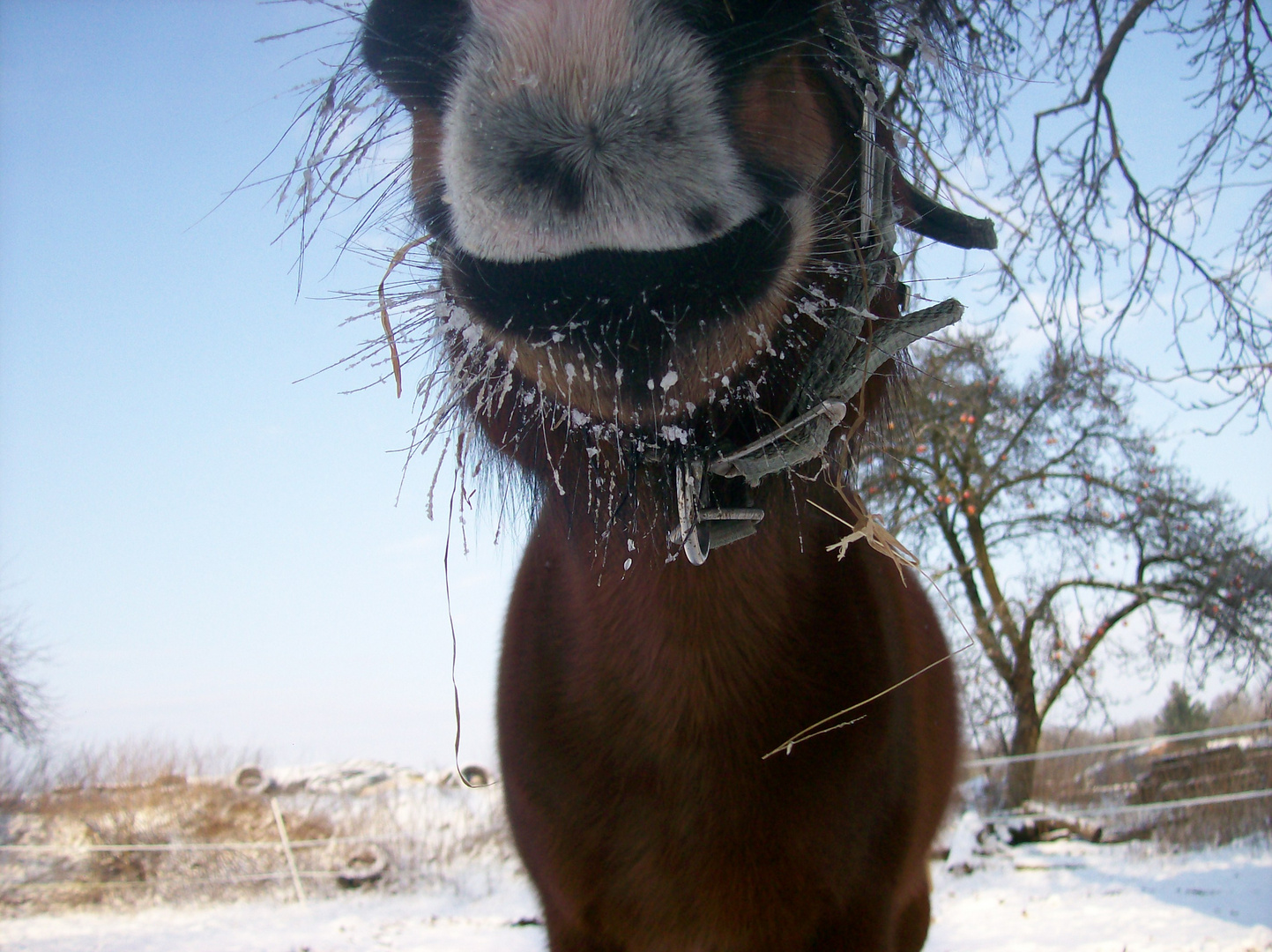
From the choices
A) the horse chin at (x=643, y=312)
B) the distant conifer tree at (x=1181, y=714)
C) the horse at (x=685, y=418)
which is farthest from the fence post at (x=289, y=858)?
the distant conifer tree at (x=1181, y=714)

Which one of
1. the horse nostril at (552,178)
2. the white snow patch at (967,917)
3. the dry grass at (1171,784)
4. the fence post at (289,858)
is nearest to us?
the horse nostril at (552,178)

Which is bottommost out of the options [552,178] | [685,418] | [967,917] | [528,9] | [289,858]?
[967,917]

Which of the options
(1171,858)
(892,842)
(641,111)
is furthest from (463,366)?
(1171,858)

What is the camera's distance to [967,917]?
556 centimetres

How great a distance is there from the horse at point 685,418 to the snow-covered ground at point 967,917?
3.89 metres

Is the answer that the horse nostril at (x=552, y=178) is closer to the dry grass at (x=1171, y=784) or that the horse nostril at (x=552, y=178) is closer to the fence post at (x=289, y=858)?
the fence post at (x=289, y=858)

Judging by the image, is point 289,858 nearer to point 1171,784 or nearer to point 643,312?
point 643,312

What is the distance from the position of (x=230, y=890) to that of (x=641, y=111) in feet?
27.8

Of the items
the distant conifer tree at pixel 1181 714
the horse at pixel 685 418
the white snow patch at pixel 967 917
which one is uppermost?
the horse at pixel 685 418

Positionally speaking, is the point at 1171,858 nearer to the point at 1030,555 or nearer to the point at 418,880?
the point at 1030,555

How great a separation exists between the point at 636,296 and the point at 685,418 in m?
0.21

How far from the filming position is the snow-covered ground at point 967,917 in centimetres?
476

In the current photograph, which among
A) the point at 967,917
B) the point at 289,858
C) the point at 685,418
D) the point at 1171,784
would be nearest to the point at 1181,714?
the point at 1171,784

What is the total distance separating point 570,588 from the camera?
67.4 inches
